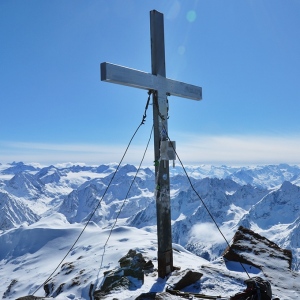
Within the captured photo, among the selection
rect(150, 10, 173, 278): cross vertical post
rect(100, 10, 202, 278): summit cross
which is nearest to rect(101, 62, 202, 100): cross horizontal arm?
rect(100, 10, 202, 278): summit cross

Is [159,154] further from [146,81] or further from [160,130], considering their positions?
[146,81]

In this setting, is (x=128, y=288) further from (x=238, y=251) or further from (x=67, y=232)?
(x=67, y=232)

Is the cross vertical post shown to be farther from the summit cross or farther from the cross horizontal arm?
the cross horizontal arm

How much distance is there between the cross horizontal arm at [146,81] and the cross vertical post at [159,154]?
0.17 meters

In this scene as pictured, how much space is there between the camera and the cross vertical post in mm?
8438

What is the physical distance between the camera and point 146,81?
8.09m

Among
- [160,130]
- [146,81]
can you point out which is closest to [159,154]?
[160,130]

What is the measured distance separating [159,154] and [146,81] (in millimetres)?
1833

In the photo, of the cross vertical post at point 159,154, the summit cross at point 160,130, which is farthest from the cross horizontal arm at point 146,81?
the cross vertical post at point 159,154

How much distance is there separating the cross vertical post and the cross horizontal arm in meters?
0.17

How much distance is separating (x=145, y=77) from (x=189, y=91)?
189cm

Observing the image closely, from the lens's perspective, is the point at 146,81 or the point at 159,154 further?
the point at 159,154

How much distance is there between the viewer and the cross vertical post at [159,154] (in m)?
8.44

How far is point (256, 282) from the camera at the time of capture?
6.04m
